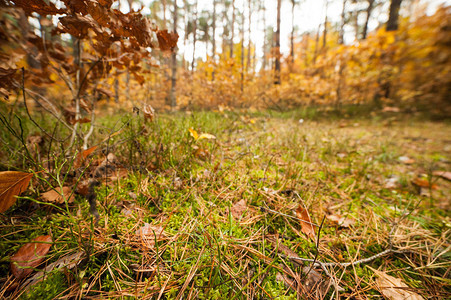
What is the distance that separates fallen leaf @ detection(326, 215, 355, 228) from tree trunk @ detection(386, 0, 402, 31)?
6.55 m

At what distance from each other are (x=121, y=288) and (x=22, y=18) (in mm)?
2241

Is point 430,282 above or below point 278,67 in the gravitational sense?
below

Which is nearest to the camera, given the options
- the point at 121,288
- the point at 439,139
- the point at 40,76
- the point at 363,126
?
the point at 121,288

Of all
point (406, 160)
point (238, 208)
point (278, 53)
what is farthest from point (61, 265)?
point (278, 53)

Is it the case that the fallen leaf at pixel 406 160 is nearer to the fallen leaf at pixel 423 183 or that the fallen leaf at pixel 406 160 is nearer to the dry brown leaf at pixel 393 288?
the fallen leaf at pixel 423 183

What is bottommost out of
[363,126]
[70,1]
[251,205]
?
[251,205]

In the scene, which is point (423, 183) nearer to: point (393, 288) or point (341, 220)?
point (341, 220)

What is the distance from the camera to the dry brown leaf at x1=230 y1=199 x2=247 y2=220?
1.16 m

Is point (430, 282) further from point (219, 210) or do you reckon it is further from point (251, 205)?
point (219, 210)

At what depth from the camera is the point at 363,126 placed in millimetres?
4363

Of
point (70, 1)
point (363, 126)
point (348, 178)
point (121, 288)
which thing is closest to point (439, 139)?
point (363, 126)

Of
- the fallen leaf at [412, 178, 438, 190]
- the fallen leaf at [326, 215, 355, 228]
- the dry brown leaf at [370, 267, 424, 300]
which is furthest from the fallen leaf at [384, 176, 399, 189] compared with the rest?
the dry brown leaf at [370, 267, 424, 300]

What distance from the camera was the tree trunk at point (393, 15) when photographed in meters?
4.84

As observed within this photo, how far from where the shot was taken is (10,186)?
78 cm
